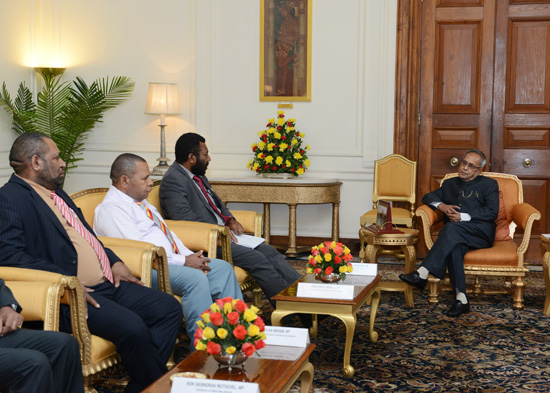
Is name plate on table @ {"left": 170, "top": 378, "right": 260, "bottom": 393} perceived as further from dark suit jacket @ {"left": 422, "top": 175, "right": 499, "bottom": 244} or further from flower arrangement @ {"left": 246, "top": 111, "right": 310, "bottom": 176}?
flower arrangement @ {"left": 246, "top": 111, "right": 310, "bottom": 176}

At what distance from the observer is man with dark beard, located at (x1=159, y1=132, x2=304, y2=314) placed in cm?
475

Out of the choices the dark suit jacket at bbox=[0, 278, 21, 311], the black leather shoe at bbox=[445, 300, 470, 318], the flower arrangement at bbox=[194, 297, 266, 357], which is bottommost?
the black leather shoe at bbox=[445, 300, 470, 318]

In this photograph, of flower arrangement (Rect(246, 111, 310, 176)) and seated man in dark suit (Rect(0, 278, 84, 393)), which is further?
flower arrangement (Rect(246, 111, 310, 176))

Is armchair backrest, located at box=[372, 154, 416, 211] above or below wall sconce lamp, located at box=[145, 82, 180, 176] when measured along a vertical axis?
below

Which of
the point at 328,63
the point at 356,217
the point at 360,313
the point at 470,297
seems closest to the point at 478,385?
the point at 360,313

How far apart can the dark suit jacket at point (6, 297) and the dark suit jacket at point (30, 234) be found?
388 millimetres

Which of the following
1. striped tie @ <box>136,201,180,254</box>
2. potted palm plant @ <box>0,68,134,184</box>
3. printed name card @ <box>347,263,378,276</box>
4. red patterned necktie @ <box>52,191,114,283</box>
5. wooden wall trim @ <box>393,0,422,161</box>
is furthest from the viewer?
potted palm plant @ <box>0,68,134,184</box>

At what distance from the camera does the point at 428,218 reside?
5.77 m

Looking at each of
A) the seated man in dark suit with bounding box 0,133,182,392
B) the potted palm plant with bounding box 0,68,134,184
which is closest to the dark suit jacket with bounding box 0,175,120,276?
the seated man in dark suit with bounding box 0,133,182,392

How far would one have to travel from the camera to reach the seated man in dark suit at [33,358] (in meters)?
2.53

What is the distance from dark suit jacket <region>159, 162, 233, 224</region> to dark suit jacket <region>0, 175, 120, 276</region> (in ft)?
5.47

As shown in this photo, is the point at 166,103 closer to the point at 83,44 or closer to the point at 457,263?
the point at 83,44

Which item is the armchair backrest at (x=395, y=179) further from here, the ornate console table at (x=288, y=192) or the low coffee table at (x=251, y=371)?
the low coffee table at (x=251, y=371)

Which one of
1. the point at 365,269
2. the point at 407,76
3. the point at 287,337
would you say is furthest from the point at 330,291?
the point at 407,76
